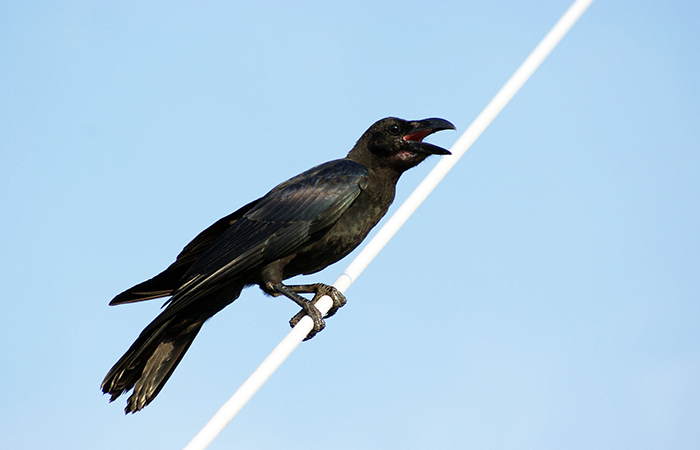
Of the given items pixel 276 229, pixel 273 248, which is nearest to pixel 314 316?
pixel 273 248

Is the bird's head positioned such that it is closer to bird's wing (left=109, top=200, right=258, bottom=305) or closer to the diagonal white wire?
the diagonal white wire

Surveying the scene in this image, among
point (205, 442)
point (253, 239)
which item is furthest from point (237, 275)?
point (205, 442)

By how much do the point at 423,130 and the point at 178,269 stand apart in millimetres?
2473

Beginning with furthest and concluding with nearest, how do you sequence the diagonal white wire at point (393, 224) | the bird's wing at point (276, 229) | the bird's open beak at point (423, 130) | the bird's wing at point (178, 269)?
1. the bird's open beak at point (423, 130)
2. the bird's wing at point (178, 269)
3. the bird's wing at point (276, 229)
4. the diagonal white wire at point (393, 224)

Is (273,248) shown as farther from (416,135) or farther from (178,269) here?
(416,135)

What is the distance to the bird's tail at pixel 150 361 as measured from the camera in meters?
5.67

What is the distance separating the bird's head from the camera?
6254 mm

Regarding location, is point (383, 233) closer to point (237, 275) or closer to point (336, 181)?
point (336, 181)

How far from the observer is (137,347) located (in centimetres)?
570

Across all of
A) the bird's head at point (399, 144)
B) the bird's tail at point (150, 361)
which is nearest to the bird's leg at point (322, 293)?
the bird's tail at point (150, 361)

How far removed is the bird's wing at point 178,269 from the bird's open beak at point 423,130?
1513 millimetres

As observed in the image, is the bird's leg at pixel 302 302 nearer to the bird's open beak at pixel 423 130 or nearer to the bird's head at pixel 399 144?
the bird's head at pixel 399 144

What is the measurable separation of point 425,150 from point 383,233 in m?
1.28

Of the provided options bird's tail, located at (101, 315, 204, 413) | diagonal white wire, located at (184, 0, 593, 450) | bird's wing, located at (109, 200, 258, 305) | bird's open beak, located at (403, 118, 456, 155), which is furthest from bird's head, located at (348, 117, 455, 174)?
bird's tail, located at (101, 315, 204, 413)
